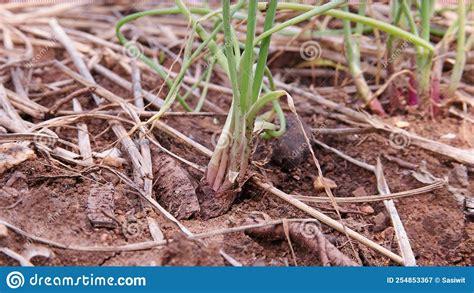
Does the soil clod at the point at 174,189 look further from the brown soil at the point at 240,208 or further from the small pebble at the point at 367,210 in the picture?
the small pebble at the point at 367,210

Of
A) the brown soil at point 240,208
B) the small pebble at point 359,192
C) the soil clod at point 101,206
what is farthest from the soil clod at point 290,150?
the soil clod at point 101,206

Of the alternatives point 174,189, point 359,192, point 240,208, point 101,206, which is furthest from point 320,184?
point 101,206

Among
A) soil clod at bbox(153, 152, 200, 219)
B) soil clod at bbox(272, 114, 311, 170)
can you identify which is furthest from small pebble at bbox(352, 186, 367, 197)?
soil clod at bbox(153, 152, 200, 219)

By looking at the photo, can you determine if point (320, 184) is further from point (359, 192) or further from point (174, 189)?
point (174, 189)

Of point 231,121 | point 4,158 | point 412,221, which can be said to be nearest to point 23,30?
point 4,158

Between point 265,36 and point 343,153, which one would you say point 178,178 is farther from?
point 343,153

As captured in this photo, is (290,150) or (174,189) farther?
(290,150)

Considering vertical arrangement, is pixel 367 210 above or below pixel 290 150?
below

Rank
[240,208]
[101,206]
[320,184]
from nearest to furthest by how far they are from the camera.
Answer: [101,206], [240,208], [320,184]

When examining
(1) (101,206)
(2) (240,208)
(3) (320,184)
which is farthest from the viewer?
(3) (320,184)

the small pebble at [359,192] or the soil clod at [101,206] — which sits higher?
the soil clod at [101,206]

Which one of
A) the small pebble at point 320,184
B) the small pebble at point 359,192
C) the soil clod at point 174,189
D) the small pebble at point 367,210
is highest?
the soil clod at point 174,189
